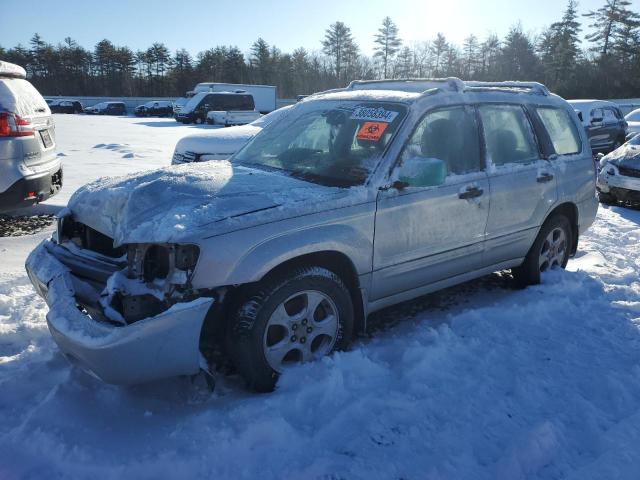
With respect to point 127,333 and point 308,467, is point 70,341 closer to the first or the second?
point 127,333

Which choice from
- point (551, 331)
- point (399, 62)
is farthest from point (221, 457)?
point (399, 62)

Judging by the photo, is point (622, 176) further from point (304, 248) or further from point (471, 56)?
point (471, 56)

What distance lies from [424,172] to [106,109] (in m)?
46.5

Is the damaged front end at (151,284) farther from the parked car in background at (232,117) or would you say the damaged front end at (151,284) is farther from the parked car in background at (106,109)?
the parked car in background at (106,109)

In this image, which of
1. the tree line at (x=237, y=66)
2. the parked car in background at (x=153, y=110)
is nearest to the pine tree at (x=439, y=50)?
the tree line at (x=237, y=66)

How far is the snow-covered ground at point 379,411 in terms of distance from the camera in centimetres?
235

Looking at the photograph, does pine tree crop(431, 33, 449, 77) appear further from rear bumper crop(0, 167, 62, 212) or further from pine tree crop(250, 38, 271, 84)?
rear bumper crop(0, 167, 62, 212)

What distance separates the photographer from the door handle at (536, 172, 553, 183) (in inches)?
171

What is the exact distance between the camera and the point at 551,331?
12.3 feet

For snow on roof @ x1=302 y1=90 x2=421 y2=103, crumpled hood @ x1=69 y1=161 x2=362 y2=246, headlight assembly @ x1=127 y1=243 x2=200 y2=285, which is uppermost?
snow on roof @ x1=302 y1=90 x2=421 y2=103

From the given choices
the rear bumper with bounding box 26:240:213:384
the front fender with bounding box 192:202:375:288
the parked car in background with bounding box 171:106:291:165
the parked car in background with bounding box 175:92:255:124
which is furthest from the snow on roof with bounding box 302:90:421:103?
the parked car in background with bounding box 175:92:255:124

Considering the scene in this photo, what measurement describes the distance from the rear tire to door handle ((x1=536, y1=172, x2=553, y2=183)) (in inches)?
16.5

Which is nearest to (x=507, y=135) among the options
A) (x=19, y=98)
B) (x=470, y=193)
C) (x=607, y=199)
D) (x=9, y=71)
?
(x=470, y=193)

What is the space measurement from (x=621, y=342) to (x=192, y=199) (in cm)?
305
